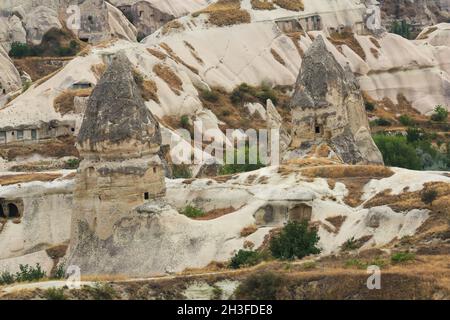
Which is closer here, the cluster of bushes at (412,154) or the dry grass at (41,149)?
the dry grass at (41,149)

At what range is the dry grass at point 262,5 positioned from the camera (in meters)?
98.5

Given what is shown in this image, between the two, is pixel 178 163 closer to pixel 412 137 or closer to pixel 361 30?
pixel 412 137

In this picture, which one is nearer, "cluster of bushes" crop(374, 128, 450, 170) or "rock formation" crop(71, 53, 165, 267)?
"rock formation" crop(71, 53, 165, 267)

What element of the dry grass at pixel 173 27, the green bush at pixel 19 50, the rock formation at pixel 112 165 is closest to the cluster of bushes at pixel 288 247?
the rock formation at pixel 112 165

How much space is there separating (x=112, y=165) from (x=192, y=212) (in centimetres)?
401

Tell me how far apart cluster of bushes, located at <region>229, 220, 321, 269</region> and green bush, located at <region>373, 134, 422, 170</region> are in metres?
26.3

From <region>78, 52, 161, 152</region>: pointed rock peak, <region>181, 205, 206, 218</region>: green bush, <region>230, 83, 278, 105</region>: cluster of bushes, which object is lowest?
<region>181, 205, 206, 218</region>: green bush

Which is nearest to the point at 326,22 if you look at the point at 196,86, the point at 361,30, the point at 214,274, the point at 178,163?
the point at 361,30

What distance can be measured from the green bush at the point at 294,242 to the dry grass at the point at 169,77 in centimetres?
3801

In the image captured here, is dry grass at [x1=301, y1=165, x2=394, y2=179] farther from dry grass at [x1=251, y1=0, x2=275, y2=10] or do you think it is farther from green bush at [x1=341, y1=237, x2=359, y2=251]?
dry grass at [x1=251, y1=0, x2=275, y2=10]

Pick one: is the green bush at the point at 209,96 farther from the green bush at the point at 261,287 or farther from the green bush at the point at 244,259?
the green bush at the point at 261,287

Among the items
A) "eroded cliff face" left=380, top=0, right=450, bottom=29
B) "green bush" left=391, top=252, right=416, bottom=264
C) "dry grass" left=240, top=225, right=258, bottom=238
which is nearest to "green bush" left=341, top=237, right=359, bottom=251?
"dry grass" left=240, top=225, right=258, bottom=238

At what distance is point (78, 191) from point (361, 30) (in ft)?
204

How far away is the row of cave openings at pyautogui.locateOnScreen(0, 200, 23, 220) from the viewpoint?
53.0 meters
